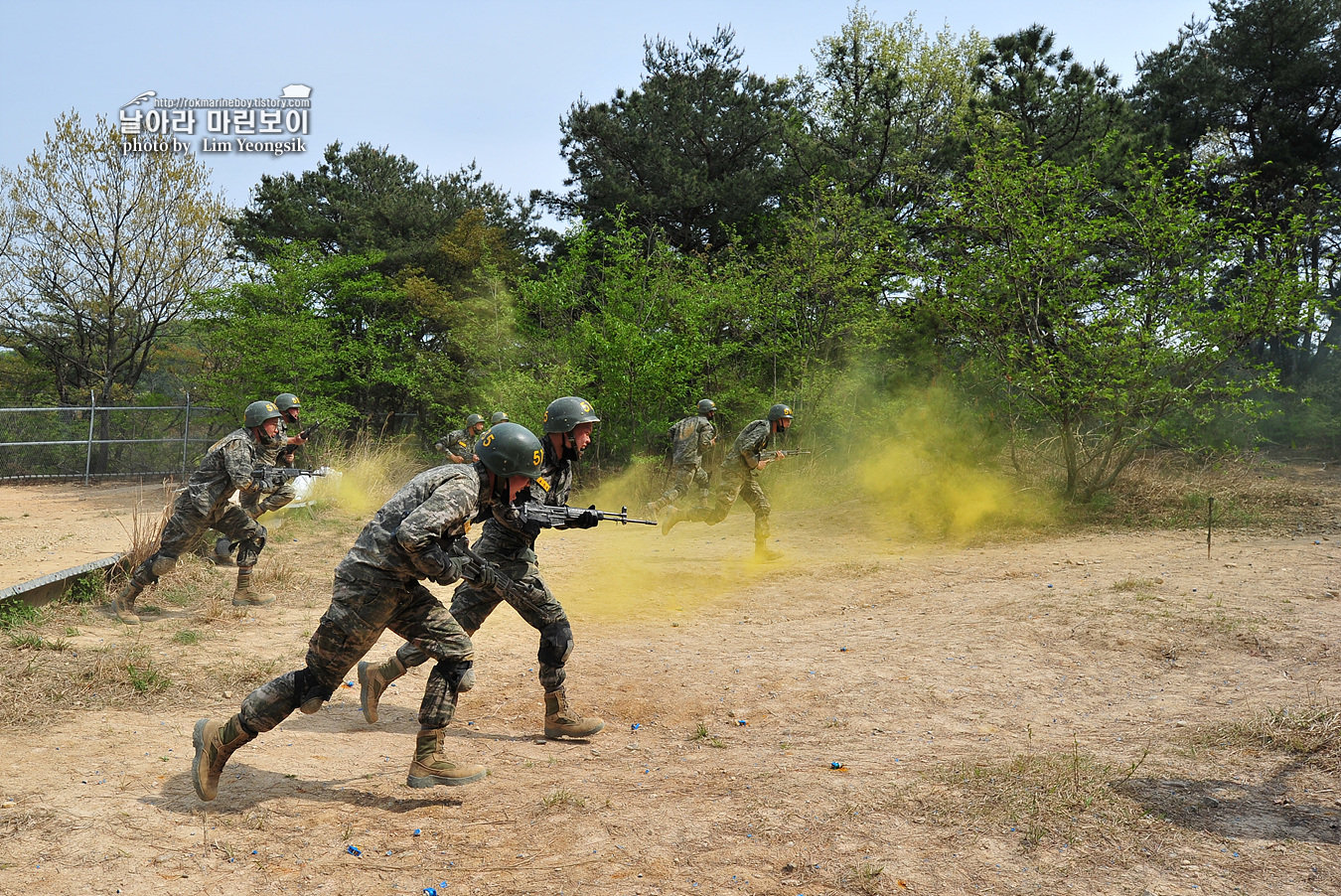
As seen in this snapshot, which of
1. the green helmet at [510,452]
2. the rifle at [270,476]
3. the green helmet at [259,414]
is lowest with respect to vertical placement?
the rifle at [270,476]

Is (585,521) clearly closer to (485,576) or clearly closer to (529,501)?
(529,501)

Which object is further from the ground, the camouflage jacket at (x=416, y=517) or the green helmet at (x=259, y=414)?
the green helmet at (x=259, y=414)

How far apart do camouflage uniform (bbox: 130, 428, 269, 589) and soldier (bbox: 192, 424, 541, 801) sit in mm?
4047

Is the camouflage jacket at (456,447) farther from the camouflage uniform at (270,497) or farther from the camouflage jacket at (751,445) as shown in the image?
the camouflage jacket at (751,445)

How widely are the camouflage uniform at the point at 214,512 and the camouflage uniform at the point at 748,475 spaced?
204 inches

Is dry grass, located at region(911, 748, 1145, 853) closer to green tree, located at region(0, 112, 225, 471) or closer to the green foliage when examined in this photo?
the green foliage

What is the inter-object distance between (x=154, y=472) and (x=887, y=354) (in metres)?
17.4

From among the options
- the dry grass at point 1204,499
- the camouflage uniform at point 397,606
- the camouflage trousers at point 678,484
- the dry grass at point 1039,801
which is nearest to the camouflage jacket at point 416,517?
the camouflage uniform at point 397,606

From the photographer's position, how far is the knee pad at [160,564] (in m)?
7.46

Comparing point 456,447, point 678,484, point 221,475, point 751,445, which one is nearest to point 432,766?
point 221,475

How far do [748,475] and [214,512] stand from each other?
573cm

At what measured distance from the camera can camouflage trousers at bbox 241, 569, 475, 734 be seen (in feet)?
13.4

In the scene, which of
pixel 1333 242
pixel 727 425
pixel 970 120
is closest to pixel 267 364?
pixel 727 425

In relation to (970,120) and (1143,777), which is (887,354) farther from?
(1143,777)
